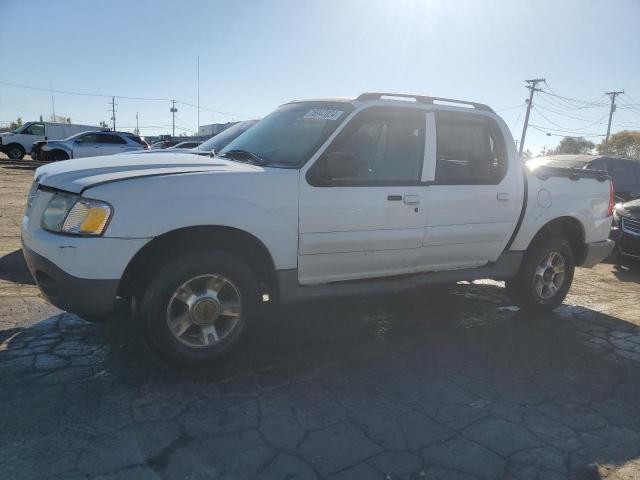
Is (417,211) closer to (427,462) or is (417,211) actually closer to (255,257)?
(255,257)

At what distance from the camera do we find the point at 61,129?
111 feet

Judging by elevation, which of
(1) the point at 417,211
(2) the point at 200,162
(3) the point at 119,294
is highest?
(2) the point at 200,162

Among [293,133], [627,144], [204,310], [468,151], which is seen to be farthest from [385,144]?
[627,144]

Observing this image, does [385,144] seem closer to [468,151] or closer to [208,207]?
[468,151]

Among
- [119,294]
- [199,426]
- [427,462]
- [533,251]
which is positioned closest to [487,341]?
[533,251]

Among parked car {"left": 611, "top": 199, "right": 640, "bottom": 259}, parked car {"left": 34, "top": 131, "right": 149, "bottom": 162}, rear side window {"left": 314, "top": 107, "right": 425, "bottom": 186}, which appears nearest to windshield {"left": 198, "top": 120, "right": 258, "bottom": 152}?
rear side window {"left": 314, "top": 107, "right": 425, "bottom": 186}

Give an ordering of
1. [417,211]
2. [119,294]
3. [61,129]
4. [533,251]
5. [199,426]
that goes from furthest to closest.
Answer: [61,129], [533,251], [417,211], [119,294], [199,426]

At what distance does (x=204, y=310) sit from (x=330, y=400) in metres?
1.05

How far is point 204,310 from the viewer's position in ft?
11.5

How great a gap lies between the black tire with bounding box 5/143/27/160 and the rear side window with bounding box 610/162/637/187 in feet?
86.0

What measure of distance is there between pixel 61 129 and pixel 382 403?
119 feet

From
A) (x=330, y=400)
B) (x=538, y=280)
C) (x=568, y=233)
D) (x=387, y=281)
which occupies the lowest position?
(x=330, y=400)

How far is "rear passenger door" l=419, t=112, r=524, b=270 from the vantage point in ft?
14.4

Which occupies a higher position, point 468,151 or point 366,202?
point 468,151
